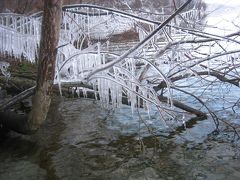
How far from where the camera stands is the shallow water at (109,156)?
237 inches

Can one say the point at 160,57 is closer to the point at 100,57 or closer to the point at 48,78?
the point at 100,57

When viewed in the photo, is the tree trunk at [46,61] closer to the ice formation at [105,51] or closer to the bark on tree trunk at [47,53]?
the bark on tree trunk at [47,53]

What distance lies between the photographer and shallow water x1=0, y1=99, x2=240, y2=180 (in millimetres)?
6012

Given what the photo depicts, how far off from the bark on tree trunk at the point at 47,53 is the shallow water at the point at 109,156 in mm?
972

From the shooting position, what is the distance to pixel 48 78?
613 cm

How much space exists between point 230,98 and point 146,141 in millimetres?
3678

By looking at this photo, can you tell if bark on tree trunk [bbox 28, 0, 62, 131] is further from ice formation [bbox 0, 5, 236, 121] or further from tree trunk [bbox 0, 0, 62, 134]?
ice formation [bbox 0, 5, 236, 121]

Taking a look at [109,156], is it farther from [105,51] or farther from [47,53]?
[47,53]

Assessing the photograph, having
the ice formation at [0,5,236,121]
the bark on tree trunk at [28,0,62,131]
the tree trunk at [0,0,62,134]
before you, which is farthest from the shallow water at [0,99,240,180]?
the bark on tree trunk at [28,0,62,131]

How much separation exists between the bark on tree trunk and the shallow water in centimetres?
97

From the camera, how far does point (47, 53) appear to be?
600 cm

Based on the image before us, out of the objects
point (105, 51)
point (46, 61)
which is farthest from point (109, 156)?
point (46, 61)

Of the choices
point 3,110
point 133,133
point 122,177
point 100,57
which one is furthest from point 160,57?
point 3,110

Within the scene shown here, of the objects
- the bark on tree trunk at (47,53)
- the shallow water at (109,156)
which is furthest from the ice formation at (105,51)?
the shallow water at (109,156)
